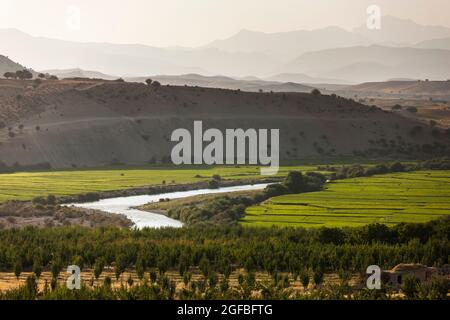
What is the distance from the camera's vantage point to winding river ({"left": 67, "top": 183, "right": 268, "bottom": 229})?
54.9 meters

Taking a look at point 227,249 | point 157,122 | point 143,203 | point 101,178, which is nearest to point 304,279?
point 227,249

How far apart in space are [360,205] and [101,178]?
28322 mm

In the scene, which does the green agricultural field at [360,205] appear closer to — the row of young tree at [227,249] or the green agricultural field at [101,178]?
the row of young tree at [227,249]

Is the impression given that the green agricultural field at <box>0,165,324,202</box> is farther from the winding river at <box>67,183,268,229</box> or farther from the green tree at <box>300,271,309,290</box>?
the green tree at <box>300,271,309,290</box>

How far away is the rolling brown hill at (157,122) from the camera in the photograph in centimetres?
9375

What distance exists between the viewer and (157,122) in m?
106

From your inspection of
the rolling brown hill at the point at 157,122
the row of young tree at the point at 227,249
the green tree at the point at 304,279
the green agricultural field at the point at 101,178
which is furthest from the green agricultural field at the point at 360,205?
the rolling brown hill at the point at 157,122

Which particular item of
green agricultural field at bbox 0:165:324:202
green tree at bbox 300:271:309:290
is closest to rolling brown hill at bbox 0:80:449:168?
green agricultural field at bbox 0:165:324:202

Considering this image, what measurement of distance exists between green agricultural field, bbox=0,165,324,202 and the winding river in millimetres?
3103

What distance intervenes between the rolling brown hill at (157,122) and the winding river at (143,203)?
23.5 metres

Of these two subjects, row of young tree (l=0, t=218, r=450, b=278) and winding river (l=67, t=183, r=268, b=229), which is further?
winding river (l=67, t=183, r=268, b=229)
